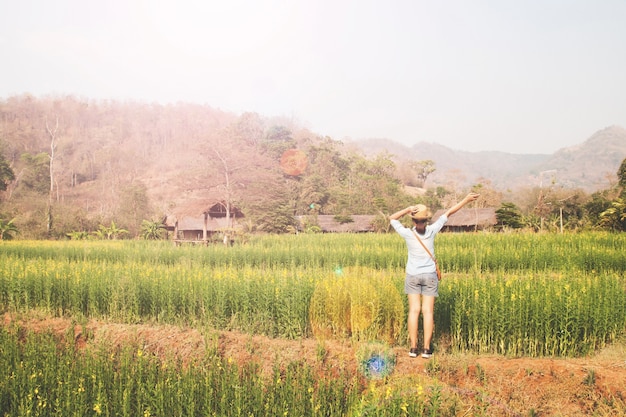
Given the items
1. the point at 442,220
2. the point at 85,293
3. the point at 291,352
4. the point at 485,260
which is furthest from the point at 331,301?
the point at 485,260

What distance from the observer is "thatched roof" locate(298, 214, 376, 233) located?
42.9 metres

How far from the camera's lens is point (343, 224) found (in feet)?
145

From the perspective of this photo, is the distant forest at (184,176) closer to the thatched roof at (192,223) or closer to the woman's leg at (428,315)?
the thatched roof at (192,223)

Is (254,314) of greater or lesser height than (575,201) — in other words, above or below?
below

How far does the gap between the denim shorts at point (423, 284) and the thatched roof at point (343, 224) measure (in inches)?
1406

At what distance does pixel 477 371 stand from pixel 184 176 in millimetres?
34033

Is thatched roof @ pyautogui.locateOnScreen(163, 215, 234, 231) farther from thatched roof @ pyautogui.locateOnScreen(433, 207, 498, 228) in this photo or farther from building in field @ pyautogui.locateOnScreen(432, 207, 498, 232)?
thatched roof @ pyautogui.locateOnScreen(433, 207, 498, 228)

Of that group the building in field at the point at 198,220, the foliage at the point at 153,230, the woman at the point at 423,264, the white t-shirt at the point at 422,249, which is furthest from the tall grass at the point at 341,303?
the foliage at the point at 153,230

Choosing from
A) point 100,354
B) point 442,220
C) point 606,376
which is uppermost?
point 442,220

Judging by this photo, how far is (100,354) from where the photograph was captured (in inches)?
211

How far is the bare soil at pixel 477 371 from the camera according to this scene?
Answer: 197 inches

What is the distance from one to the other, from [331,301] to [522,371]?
2782mm

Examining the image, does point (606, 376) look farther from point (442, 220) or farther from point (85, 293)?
point (85, 293)

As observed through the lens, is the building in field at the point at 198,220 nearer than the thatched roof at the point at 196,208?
Yes
